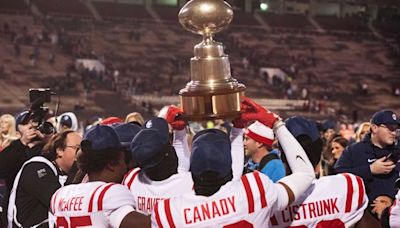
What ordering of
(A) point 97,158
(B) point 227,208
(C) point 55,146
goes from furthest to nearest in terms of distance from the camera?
(C) point 55,146 → (A) point 97,158 → (B) point 227,208

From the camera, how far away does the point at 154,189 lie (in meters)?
3.11

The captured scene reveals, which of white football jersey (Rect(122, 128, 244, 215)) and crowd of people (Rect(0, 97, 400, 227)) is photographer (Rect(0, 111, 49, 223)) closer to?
crowd of people (Rect(0, 97, 400, 227))

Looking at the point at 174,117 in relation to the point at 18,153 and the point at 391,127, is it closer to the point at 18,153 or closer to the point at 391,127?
Answer: the point at 18,153

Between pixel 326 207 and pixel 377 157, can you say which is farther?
pixel 377 157

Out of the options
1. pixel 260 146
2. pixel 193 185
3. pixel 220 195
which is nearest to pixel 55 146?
pixel 260 146

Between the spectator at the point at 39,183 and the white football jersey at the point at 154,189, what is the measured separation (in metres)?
0.89

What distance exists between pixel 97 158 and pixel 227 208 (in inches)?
26.2

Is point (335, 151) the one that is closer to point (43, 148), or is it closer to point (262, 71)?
point (43, 148)

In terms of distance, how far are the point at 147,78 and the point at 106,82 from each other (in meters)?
2.64

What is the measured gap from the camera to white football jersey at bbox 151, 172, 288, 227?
274cm

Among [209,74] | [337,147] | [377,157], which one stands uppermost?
[209,74]

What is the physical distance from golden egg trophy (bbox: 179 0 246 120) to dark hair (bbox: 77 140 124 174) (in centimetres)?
36

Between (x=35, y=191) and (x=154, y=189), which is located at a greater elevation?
(x=154, y=189)

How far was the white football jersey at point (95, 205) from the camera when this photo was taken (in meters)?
2.93
